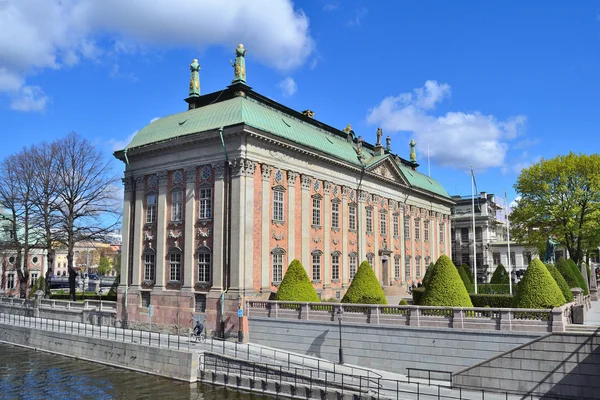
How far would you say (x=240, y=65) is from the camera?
41031 millimetres

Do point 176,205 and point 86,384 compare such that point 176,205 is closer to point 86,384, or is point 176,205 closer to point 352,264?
point 86,384

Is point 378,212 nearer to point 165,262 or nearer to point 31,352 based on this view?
point 165,262

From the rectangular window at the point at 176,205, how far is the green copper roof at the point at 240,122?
4.17 m

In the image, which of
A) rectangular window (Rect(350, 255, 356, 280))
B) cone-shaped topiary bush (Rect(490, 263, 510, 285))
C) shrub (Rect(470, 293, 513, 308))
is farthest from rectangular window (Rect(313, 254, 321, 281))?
cone-shaped topiary bush (Rect(490, 263, 510, 285))

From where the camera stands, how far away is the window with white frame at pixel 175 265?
37938 millimetres

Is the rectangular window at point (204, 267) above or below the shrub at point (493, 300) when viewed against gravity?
above

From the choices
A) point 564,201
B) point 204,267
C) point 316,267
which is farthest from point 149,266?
point 564,201

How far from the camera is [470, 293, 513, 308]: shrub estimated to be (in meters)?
33.6

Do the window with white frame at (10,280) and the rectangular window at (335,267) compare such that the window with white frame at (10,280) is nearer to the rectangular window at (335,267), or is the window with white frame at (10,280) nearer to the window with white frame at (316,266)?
the rectangular window at (335,267)

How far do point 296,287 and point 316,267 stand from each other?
932cm

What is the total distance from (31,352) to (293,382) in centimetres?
2187

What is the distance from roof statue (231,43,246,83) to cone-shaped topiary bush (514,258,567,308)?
82.5 ft

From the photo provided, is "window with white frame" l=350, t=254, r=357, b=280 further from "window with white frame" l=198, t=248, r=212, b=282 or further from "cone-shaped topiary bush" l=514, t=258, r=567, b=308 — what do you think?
"cone-shaped topiary bush" l=514, t=258, r=567, b=308

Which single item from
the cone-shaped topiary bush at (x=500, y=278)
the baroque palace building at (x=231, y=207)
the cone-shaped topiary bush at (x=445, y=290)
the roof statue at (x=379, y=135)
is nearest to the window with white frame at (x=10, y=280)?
Answer: the baroque palace building at (x=231, y=207)
